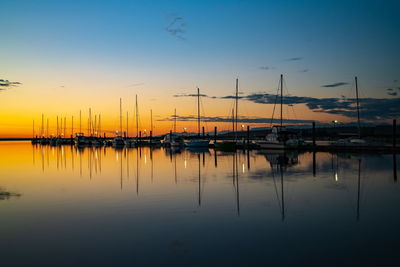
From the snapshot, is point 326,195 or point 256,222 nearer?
point 256,222

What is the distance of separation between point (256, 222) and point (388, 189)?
10931 mm

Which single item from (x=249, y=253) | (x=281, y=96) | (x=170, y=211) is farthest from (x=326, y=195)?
(x=281, y=96)

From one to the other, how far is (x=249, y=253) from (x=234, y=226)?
2761mm

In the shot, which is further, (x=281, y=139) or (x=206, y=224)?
(x=281, y=139)

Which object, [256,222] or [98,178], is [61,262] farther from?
[98,178]

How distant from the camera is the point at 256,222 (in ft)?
40.3

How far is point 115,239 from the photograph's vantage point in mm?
10461

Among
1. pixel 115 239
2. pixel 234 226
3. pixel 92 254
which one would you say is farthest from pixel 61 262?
pixel 234 226

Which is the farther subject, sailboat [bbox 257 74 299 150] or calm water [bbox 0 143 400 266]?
sailboat [bbox 257 74 299 150]

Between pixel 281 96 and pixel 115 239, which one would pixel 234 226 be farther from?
pixel 281 96

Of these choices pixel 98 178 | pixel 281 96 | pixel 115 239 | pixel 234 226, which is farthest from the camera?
pixel 281 96

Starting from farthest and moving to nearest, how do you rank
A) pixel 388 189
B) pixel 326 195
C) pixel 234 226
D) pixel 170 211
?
pixel 388 189, pixel 326 195, pixel 170 211, pixel 234 226

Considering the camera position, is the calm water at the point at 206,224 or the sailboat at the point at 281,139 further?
the sailboat at the point at 281,139

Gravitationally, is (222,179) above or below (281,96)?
below
